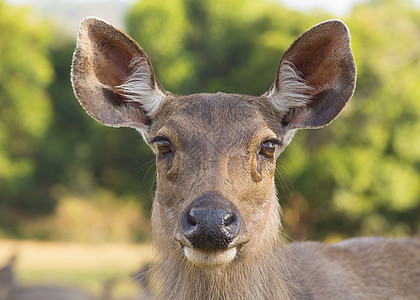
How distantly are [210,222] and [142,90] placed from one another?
79.2 inches

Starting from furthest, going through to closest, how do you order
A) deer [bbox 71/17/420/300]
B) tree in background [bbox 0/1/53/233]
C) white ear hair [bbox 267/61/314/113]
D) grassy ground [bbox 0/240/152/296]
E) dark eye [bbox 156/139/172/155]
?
tree in background [bbox 0/1/53/233] → grassy ground [bbox 0/240/152/296] → white ear hair [bbox 267/61/314/113] → dark eye [bbox 156/139/172/155] → deer [bbox 71/17/420/300]

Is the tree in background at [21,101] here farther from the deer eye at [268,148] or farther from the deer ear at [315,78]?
the deer eye at [268,148]

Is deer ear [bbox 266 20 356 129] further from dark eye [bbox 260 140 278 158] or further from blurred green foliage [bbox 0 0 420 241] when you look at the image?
blurred green foliage [bbox 0 0 420 241]

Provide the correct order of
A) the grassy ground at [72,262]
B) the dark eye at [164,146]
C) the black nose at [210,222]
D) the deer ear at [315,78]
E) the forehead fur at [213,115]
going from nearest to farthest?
1. the black nose at [210,222]
2. the forehead fur at [213,115]
3. the dark eye at [164,146]
4. the deer ear at [315,78]
5. the grassy ground at [72,262]

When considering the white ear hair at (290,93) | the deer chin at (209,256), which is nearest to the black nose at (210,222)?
the deer chin at (209,256)

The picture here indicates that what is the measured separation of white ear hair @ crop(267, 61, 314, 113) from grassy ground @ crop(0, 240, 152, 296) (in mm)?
18088

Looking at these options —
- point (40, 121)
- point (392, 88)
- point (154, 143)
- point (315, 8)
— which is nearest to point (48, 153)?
point (40, 121)

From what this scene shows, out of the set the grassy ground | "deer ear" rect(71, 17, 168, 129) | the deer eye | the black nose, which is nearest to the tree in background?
the grassy ground

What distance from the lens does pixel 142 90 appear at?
215 inches

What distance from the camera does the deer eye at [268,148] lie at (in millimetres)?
4961

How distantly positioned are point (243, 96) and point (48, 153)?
92.0 feet

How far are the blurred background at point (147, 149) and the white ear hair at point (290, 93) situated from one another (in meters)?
18.5

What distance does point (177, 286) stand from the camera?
5.04 m

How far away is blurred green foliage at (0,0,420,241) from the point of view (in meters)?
27.1
